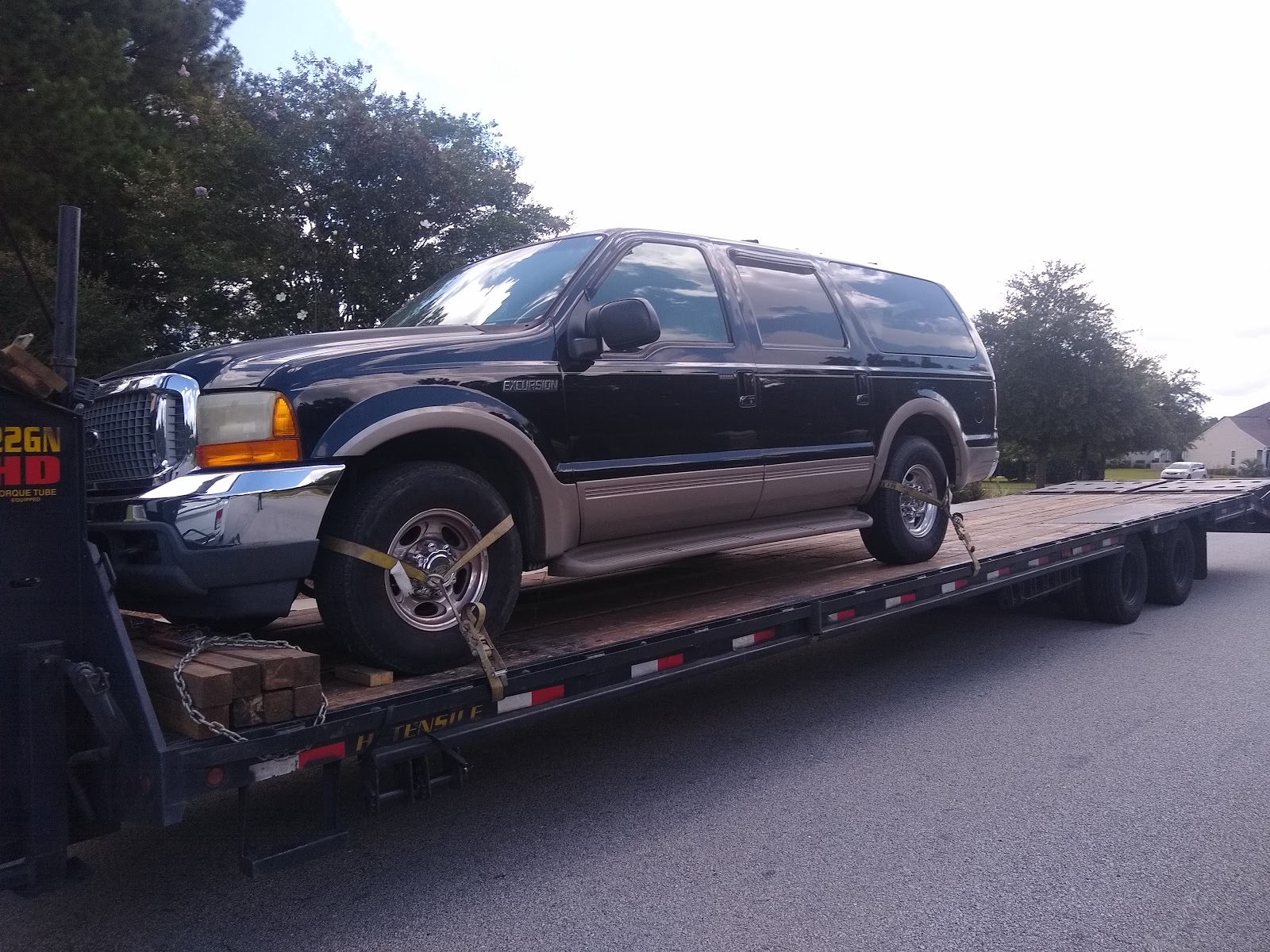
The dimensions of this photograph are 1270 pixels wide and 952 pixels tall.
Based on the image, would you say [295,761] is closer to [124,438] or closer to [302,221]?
[124,438]

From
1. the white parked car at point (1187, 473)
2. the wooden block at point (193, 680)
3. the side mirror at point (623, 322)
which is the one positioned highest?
the side mirror at point (623, 322)

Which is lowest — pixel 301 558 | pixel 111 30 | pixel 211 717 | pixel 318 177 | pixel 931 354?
pixel 211 717

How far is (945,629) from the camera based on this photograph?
8805 millimetres

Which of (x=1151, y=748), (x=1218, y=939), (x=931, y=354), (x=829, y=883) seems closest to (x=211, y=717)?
(x=829, y=883)

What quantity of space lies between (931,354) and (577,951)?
469cm

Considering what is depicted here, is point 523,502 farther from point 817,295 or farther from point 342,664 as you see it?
point 817,295

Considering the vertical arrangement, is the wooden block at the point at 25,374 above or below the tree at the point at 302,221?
below

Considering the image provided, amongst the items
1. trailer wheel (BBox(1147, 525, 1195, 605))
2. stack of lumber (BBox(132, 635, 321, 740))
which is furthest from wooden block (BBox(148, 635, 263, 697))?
trailer wheel (BBox(1147, 525, 1195, 605))

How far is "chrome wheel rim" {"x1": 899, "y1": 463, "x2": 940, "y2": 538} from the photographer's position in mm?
6582

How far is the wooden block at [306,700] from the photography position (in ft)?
10.7

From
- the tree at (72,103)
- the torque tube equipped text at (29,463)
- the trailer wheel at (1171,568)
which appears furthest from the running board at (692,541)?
the tree at (72,103)

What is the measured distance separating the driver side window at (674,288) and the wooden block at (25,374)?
7.98 feet

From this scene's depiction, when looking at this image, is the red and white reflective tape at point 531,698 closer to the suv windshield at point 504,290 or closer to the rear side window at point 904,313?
the suv windshield at point 504,290

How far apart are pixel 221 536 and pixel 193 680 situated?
472mm
